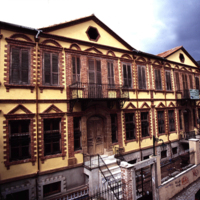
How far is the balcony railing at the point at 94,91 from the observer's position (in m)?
9.86

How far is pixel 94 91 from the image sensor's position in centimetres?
1043

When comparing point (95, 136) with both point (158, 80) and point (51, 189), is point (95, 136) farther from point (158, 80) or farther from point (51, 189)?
point (158, 80)

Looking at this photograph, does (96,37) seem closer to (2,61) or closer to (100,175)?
(2,61)

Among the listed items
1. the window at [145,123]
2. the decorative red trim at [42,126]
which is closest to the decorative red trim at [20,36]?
the decorative red trim at [42,126]

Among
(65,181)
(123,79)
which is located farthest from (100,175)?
(123,79)

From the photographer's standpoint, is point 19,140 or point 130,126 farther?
point 130,126

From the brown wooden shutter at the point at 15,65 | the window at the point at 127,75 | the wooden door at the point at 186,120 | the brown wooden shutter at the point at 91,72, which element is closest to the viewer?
the brown wooden shutter at the point at 15,65

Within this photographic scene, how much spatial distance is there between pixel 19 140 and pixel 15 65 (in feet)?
13.2

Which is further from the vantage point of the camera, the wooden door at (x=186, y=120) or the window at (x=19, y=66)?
the wooden door at (x=186, y=120)

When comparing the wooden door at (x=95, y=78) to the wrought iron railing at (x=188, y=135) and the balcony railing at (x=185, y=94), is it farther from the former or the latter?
the wrought iron railing at (x=188, y=135)

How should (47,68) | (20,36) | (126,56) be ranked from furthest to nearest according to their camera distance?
(126,56), (47,68), (20,36)

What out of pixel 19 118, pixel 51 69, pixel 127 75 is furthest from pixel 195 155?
pixel 19 118

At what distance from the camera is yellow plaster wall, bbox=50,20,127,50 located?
397 inches

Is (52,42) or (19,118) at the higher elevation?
(52,42)
